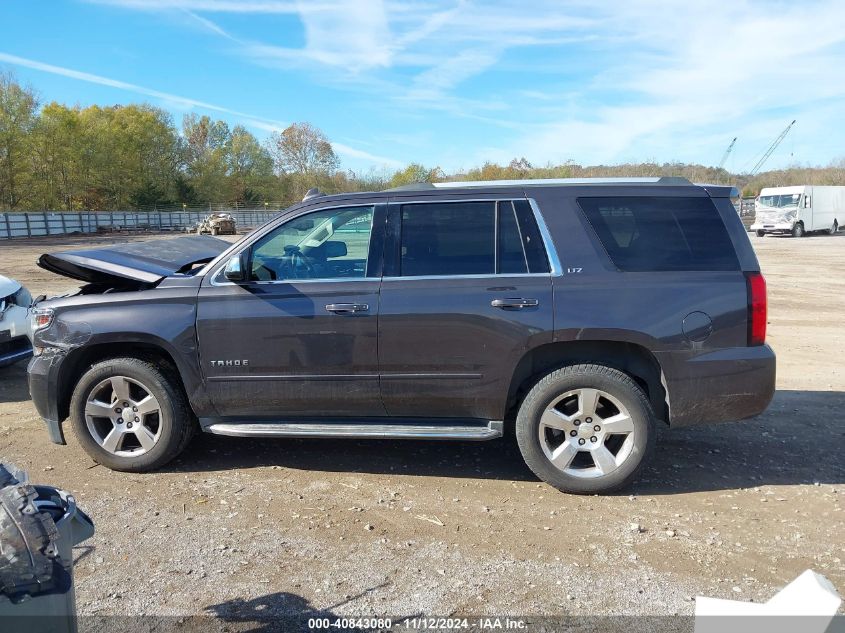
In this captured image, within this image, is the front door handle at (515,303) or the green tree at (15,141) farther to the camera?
the green tree at (15,141)

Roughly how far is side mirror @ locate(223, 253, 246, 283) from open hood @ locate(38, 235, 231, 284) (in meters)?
0.58

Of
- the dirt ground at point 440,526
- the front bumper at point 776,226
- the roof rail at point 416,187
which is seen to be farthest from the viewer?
the front bumper at point 776,226

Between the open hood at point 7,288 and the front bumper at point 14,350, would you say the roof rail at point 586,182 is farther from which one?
the open hood at point 7,288

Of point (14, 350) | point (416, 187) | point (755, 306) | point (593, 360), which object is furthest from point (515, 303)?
point (14, 350)

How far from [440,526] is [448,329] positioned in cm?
122

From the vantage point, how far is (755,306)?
412 centimetres

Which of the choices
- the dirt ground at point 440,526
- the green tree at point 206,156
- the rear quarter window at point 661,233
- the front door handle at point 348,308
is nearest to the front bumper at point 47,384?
the dirt ground at point 440,526

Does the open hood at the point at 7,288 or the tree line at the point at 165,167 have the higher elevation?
the tree line at the point at 165,167

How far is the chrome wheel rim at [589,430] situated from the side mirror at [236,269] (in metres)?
2.20

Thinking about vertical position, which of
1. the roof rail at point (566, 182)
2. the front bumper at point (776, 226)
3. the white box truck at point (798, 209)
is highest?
the white box truck at point (798, 209)

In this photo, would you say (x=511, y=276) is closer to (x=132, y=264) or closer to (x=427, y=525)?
(x=427, y=525)

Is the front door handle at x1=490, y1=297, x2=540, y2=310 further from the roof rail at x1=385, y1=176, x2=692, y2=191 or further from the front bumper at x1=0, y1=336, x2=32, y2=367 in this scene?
the front bumper at x1=0, y1=336, x2=32, y2=367

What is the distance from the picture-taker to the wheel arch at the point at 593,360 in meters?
4.32

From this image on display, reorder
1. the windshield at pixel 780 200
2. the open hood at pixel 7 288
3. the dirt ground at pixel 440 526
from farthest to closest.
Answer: the windshield at pixel 780 200 < the open hood at pixel 7 288 < the dirt ground at pixel 440 526
